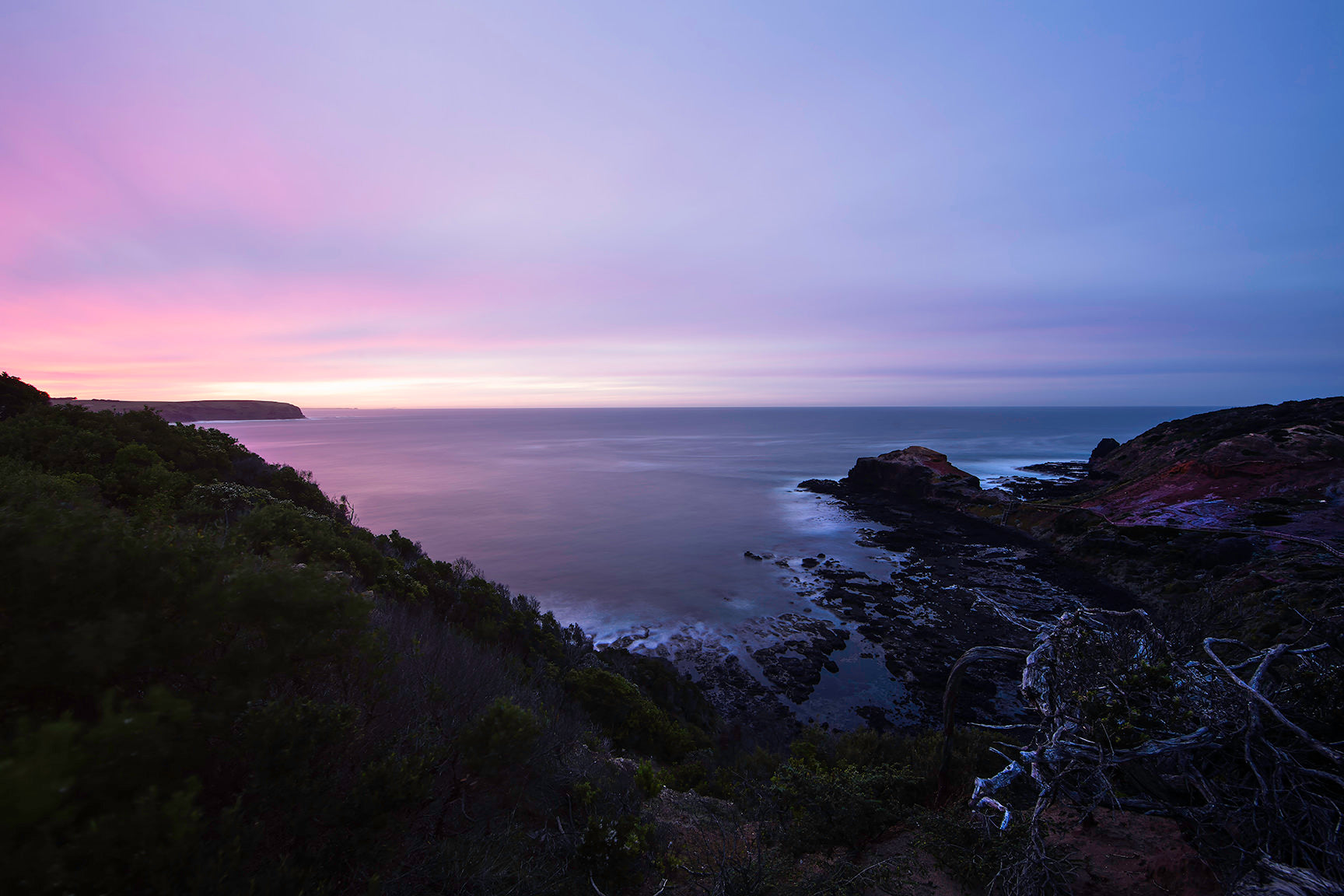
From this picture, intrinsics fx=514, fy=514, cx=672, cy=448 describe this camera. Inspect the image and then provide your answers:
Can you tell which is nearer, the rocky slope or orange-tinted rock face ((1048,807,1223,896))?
orange-tinted rock face ((1048,807,1223,896))

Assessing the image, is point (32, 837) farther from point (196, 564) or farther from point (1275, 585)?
point (1275, 585)

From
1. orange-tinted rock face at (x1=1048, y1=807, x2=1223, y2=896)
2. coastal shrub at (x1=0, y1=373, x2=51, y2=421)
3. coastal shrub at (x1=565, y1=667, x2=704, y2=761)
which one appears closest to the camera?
orange-tinted rock face at (x1=1048, y1=807, x2=1223, y2=896)

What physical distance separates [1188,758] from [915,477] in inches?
1652

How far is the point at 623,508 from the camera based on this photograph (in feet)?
133

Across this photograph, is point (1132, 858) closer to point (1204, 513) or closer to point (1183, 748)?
point (1183, 748)

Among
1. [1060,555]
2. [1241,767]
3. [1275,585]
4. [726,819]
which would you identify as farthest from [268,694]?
[1060,555]

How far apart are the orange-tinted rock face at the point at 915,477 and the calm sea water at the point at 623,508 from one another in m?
6.22

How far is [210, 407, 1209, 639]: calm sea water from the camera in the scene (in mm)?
22422

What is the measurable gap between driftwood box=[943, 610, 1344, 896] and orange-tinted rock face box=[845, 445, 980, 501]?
122ft

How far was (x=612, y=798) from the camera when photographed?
5691mm

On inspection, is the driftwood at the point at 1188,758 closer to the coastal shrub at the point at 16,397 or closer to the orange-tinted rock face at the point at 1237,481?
the coastal shrub at the point at 16,397

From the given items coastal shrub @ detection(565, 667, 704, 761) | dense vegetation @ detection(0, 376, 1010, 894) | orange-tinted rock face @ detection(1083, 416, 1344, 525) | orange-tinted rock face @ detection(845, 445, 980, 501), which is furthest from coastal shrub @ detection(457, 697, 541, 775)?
orange-tinted rock face @ detection(845, 445, 980, 501)

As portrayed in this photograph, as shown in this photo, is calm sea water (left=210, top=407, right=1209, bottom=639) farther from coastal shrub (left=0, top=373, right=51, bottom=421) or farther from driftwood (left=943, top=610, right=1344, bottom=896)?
coastal shrub (left=0, top=373, right=51, bottom=421)

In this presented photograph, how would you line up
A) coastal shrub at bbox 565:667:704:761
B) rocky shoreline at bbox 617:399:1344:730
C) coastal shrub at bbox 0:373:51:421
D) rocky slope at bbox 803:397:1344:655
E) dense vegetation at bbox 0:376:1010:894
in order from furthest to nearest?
rocky slope at bbox 803:397:1344:655 → rocky shoreline at bbox 617:399:1344:730 → coastal shrub at bbox 0:373:51:421 → coastal shrub at bbox 565:667:704:761 → dense vegetation at bbox 0:376:1010:894
